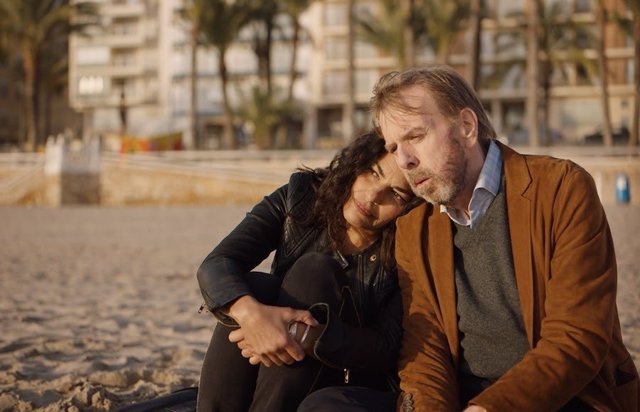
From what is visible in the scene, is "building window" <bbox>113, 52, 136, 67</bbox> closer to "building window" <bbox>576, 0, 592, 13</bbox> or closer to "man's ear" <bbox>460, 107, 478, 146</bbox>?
"building window" <bbox>576, 0, 592, 13</bbox>

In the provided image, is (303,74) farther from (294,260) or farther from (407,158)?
(407,158)

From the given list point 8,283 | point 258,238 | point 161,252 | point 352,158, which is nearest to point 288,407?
point 258,238

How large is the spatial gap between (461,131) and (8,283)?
819 centimetres

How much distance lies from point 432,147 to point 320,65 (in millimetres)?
51611

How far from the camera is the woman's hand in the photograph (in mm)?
2805

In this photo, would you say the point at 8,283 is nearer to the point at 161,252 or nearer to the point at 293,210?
the point at 161,252

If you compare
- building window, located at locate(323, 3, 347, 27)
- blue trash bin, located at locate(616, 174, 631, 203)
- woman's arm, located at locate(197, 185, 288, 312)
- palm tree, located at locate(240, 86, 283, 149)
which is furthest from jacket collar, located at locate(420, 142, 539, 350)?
building window, located at locate(323, 3, 347, 27)

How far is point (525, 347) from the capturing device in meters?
2.66

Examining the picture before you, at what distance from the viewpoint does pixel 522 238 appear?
2.59 metres

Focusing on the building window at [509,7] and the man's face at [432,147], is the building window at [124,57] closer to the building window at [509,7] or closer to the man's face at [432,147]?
the building window at [509,7]

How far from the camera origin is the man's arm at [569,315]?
247 centimetres

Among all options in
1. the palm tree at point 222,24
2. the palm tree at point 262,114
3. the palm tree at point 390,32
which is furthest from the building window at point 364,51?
the palm tree at point 222,24

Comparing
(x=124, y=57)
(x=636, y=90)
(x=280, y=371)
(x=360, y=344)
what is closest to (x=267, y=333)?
(x=280, y=371)

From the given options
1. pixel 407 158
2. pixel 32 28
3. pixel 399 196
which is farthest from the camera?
pixel 32 28
